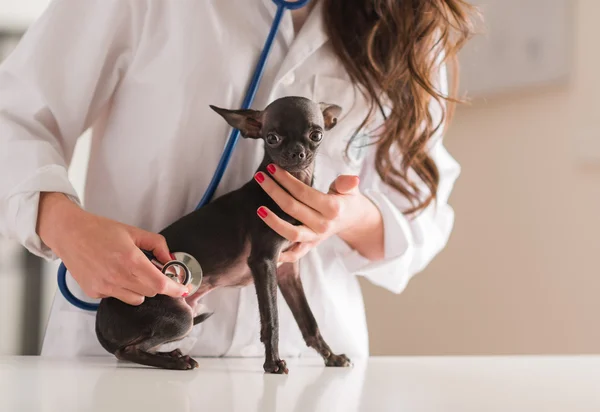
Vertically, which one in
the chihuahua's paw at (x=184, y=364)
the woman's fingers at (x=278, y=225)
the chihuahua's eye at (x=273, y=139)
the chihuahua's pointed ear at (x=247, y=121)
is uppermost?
the chihuahua's pointed ear at (x=247, y=121)

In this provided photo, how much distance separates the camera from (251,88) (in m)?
0.97

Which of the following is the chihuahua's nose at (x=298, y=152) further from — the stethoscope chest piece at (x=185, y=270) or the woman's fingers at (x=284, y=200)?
the stethoscope chest piece at (x=185, y=270)

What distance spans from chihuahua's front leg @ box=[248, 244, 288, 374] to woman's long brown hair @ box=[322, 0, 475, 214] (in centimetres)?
35

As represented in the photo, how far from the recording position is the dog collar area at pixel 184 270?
821 millimetres

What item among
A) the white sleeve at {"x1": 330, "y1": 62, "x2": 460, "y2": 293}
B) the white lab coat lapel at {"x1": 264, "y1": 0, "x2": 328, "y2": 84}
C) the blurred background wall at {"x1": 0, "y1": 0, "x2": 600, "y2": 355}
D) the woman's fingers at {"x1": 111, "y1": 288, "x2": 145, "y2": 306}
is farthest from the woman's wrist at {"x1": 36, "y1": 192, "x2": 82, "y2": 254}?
the blurred background wall at {"x1": 0, "y1": 0, "x2": 600, "y2": 355}

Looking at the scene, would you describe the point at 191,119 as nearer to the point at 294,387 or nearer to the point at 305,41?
the point at 305,41

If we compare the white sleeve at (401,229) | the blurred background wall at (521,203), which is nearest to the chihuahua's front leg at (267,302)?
the white sleeve at (401,229)

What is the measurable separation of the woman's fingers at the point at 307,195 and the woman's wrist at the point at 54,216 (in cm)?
24

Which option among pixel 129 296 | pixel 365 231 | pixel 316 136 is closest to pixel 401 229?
pixel 365 231

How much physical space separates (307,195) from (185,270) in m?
0.17

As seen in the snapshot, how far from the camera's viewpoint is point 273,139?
80cm

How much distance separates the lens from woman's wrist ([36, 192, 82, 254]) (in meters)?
0.86

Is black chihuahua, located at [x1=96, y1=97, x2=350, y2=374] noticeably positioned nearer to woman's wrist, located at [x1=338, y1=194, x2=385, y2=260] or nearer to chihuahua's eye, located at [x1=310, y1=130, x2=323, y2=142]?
chihuahua's eye, located at [x1=310, y1=130, x2=323, y2=142]

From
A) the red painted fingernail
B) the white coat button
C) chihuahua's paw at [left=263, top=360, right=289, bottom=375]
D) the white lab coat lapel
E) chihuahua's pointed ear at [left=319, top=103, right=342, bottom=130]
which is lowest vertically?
chihuahua's paw at [left=263, top=360, right=289, bottom=375]
